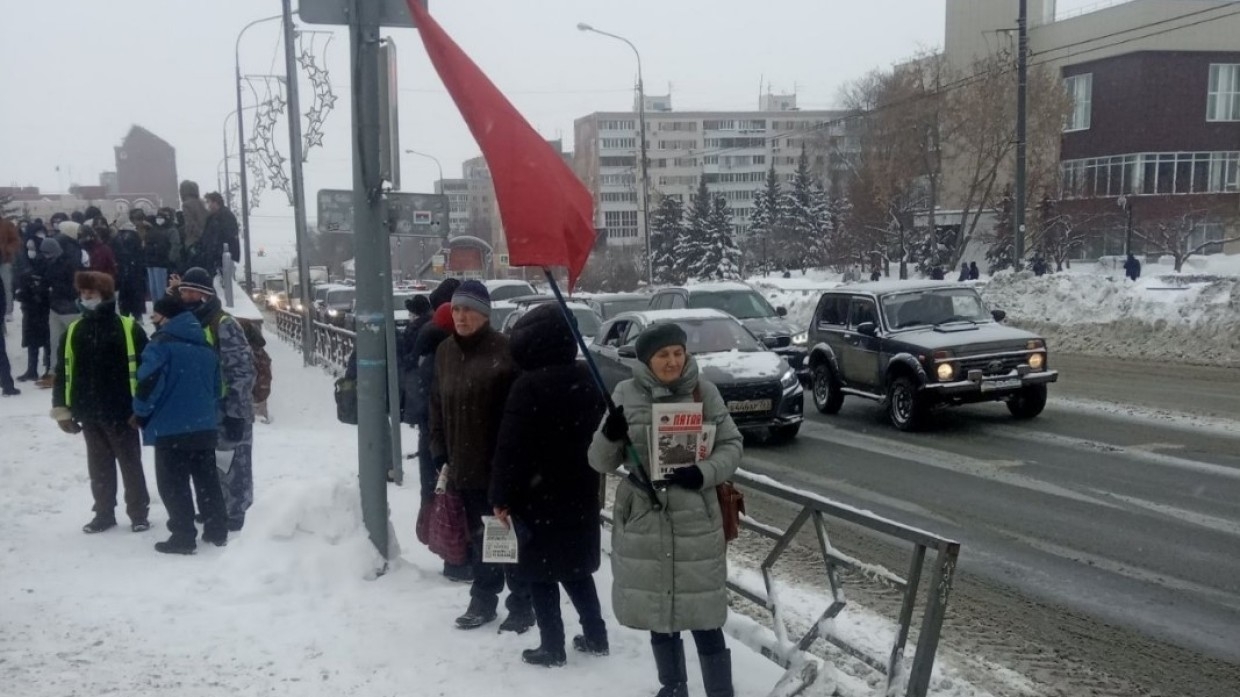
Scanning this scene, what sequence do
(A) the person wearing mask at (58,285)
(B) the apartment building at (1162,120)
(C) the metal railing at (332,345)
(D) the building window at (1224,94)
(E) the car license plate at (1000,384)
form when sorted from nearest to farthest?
(E) the car license plate at (1000,384), (A) the person wearing mask at (58,285), (C) the metal railing at (332,345), (B) the apartment building at (1162,120), (D) the building window at (1224,94)

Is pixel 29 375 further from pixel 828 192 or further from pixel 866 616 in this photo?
pixel 828 192

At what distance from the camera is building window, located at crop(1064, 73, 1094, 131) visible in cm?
5881

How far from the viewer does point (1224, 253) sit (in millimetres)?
52406

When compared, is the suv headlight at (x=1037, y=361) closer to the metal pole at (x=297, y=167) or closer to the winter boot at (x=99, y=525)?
the winter boot at (x=99, y=525)

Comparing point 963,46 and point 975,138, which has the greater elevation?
point 963,46

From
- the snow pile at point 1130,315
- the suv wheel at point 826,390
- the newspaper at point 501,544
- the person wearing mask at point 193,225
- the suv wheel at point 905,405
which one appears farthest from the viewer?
the snow pile at point 1130,315

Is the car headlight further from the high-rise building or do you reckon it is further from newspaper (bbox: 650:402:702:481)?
the high-rise building

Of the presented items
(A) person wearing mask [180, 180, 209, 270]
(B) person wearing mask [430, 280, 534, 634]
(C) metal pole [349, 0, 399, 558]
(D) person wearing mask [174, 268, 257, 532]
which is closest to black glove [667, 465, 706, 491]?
(B) person wearing mask [430, 280, 534, 634]

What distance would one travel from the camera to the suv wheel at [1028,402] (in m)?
12.5

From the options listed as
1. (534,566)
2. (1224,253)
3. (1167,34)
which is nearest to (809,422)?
(534,566)

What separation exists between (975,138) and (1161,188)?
1488 centimetres

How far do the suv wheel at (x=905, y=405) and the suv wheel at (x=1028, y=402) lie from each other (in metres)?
1.36


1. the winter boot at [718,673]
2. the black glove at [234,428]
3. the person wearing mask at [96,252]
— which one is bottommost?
the winter boot at [718,673]

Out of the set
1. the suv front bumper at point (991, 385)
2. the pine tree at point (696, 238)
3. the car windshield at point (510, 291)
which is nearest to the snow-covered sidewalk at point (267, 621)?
the suv front bumper at point (991, 385)
